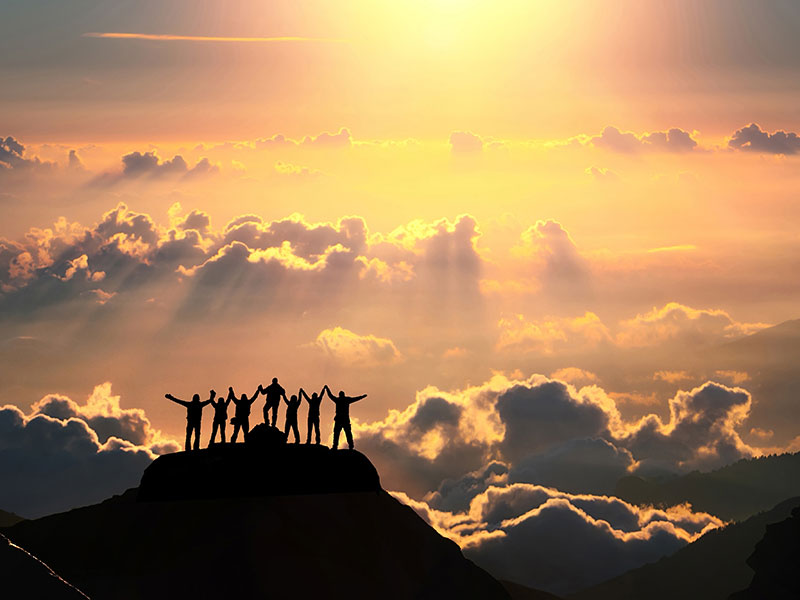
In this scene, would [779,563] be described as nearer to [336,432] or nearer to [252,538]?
[336,432]

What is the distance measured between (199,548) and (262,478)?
6434mm

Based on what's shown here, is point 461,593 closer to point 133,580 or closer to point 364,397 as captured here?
point 364,397

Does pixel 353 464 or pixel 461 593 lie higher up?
pixel 353 464

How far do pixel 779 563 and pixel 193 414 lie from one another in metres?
94.0

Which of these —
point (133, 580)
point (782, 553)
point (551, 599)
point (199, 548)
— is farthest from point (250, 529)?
point (782, 553)

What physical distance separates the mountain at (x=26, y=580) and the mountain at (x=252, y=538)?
121 feet

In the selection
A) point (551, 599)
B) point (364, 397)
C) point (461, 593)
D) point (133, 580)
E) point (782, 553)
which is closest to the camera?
point (133, 580)

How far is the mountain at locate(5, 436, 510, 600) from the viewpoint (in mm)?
64125

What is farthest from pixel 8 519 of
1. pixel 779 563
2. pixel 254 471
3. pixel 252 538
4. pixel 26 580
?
pixel 26 580

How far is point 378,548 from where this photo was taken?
71688 millimetres

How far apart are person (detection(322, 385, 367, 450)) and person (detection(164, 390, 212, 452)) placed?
789 cm

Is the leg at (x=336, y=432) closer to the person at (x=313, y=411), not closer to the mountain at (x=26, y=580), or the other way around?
the person at (x=313, y=411)

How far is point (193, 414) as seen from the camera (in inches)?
2768

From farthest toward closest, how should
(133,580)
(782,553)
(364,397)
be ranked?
(782,553), (364,397), (133,580)
